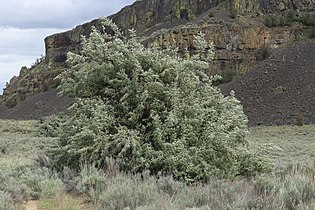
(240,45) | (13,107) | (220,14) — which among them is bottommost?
(13,107)

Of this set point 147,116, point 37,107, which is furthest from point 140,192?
point 37,107

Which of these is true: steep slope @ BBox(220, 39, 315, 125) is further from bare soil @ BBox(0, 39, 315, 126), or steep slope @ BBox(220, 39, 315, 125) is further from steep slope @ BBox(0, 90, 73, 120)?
steep slope @ BBox(0, 90, 73, 120)

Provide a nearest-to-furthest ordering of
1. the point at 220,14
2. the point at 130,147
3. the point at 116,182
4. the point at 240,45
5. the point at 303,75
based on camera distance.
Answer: the point at 116,182
the point at 130,147
the point at 303,75
the point at 240,45
the point at 220,14

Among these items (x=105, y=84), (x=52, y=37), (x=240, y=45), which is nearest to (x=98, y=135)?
(x=105, y=84)

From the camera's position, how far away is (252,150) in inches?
446

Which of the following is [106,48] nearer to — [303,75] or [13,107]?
[303,75]

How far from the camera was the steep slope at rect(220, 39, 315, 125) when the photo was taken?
55209mm

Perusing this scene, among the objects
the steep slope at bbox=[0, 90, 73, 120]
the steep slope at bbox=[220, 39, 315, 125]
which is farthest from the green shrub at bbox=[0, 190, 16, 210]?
the steep slope at bbox=[0, 90, 73, 120]

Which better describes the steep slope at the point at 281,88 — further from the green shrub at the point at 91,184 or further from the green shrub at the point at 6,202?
the green shrub at the point at 6,202

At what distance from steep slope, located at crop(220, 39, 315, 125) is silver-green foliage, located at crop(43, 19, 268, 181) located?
41610 mm

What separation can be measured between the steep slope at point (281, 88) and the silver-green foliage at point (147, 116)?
4161cm

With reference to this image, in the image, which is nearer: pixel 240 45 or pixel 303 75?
pixel 303 75

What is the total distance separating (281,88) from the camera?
202 ft

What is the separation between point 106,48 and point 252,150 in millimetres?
3891
